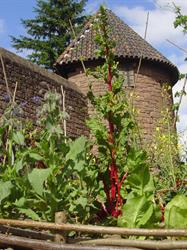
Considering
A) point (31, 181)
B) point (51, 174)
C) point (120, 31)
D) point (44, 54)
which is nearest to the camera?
point (31, 181)

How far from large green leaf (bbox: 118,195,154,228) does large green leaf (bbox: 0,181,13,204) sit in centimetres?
41

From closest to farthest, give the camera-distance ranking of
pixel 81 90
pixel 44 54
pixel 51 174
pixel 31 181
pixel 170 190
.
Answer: pixel 31 181 → pixel 51 174 → pixel 170 190 → pixel 81 90 → pixel 44 54

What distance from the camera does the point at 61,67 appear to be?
54.7ft

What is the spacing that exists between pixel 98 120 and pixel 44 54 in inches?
1052

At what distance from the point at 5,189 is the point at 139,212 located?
48 cm

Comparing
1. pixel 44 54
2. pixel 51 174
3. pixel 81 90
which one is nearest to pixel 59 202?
pixel 51 174

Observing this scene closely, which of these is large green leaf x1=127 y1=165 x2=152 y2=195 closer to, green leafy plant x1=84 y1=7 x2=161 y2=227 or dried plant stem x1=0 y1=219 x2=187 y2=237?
green leafy plant x1=84 y1=7 x2=161 y2=227

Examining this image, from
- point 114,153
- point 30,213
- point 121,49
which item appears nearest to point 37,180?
point 30,213

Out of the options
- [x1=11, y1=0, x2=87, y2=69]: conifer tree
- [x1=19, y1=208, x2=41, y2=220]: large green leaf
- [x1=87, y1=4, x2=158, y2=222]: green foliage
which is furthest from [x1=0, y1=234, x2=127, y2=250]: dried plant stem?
[x1=11, y1=0, x2=87, y2=69]: conifer tree

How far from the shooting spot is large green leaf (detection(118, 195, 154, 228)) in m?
1.67

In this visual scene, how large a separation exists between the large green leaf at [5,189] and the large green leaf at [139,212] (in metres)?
0.41

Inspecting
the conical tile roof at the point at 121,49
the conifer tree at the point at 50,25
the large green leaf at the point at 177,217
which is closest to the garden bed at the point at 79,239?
the large green leaf at the point at 177,217

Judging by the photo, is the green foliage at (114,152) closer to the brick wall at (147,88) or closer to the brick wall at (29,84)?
the brick wall at (29,84)

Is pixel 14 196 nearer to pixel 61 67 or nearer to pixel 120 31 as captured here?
pixel 61 67
